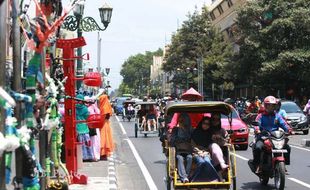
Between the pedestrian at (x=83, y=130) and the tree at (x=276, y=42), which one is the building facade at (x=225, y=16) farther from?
the pedestrian at (x=83, y=130)

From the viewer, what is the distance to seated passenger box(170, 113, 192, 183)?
9.93 meters

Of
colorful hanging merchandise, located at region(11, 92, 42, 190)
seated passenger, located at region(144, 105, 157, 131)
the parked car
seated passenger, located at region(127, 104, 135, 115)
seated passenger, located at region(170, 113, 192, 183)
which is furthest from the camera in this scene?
seated passenger, located at region(127, 104, 135, 115)

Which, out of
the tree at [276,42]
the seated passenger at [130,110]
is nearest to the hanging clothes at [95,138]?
the tree at [276,42]

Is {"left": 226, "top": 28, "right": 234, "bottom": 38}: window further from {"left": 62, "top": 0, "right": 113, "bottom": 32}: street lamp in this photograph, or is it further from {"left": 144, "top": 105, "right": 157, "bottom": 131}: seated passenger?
{"left": 62, "top": 0, "right": 113, "bottom": 32}: street lamp

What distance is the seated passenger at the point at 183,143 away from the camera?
32.6 feet

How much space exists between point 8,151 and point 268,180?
7.77 metres

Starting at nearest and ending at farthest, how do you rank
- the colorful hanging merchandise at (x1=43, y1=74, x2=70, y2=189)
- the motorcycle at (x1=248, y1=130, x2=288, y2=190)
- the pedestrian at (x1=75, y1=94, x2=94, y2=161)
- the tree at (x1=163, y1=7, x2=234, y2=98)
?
the colorful hanging merchandise at (x1=43, y1=74, x2=70, y2=189) < the motorcycle at (x1=248, y1=130, x2=288, y2=190) < the pedestrian at (x1=75, y1=94, x2=94, y2=161) < the tree at (x1=163, y1=7, x2=234, y2=98)

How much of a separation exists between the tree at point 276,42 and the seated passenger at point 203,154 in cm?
2713

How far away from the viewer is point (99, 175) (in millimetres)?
12688

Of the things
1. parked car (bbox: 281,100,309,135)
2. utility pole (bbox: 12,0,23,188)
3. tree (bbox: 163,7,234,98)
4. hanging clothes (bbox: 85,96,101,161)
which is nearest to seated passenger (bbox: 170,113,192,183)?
utility pole (bbox: 12,0,23,188)

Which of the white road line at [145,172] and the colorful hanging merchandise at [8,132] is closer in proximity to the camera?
the colorful hanging merchandise at [8,132]

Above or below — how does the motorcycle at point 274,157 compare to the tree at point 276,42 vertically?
below

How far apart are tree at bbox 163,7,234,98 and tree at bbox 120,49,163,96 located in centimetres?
9152

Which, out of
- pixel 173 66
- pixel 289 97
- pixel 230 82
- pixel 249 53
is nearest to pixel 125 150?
pixel 249 53
